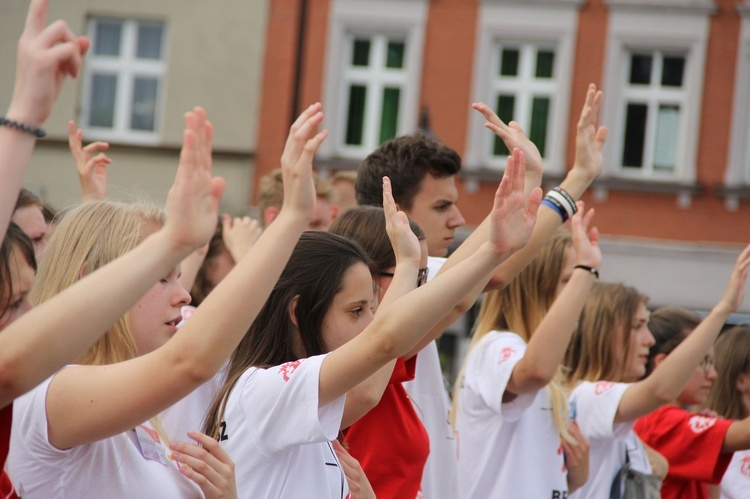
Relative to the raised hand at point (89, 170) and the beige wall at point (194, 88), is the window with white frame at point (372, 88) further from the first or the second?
the raised hand at point (89, 170)

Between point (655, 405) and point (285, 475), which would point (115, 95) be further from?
point (285, 475)

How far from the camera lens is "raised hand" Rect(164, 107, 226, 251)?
191 cm

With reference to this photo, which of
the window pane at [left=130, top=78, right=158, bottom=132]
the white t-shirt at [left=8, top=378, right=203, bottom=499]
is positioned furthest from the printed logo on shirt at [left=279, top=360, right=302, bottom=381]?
the window pane at [left=130, top=78, right=158, bottom=132]

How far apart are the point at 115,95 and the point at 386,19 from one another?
4.12 metres

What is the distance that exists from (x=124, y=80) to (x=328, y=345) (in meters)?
14.3

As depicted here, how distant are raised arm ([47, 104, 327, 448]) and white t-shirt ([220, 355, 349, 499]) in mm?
534

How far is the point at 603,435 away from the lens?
452cm

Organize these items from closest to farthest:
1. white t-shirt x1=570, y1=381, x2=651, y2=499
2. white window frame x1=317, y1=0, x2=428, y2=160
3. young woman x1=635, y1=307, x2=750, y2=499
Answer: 1. white t-shirt x1=570, y1=381, x2=651, y2=499
2. young woman x1=635, y1=307, x2=750, y2=499
3. white window frame x1=317, y1=0, x2=428, y2=160

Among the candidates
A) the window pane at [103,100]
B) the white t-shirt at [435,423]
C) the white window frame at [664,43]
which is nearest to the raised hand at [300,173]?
the white t-shirt at [435,423]

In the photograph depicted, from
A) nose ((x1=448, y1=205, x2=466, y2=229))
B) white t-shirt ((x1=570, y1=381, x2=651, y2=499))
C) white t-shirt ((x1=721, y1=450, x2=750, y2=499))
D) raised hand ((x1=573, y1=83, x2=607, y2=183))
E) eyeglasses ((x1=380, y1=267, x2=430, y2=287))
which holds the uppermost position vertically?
raised hand ((x1=573, y1=83, x2=607, y2=183))

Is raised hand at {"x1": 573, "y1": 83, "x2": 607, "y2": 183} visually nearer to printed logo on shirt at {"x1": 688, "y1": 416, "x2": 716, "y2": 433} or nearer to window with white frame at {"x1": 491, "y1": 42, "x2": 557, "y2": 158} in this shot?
printed logo on shirt at {"x1": 688, "y1": 416, "x2": 716, "y2": 433}

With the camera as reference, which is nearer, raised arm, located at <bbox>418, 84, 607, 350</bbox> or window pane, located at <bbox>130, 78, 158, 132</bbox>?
raised arm, located at <bbox>418, 84, 607, 350</bbox>

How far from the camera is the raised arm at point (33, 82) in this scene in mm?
1827

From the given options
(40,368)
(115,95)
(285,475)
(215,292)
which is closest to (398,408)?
(285,475)
